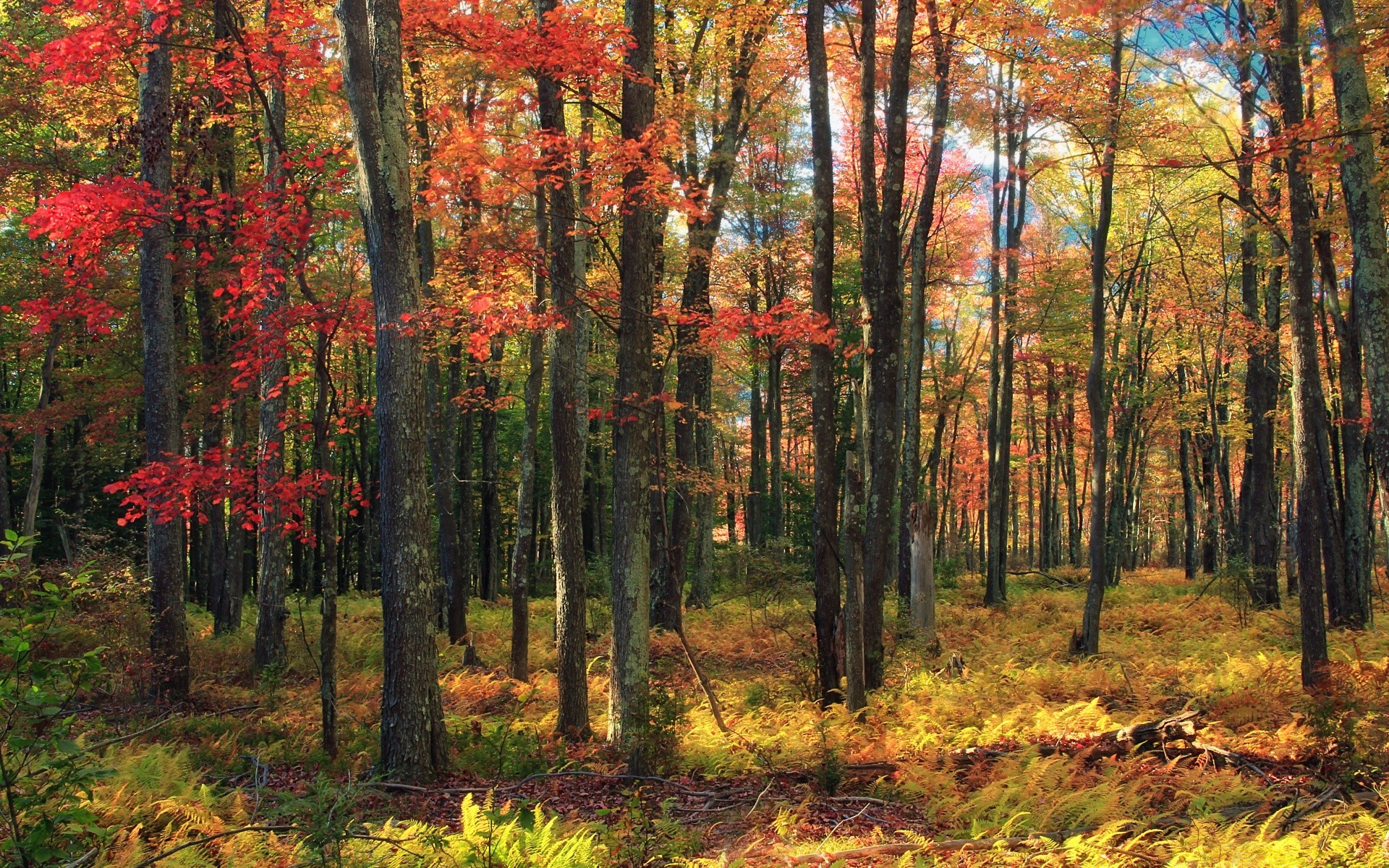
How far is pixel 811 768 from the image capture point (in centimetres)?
717

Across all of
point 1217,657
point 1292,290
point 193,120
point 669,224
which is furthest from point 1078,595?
point 193,120

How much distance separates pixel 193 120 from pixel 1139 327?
23592mm

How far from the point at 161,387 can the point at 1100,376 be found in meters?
13.2

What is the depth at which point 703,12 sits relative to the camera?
12.7 m

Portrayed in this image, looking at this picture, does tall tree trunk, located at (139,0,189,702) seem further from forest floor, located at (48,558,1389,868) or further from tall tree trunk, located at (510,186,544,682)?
tall tree trunk, located at (510,186,544,682)

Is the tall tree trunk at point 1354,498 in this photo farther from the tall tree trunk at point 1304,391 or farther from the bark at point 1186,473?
the bark at point 1186,473

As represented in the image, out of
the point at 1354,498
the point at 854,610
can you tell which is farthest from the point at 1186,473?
the point at 854,610

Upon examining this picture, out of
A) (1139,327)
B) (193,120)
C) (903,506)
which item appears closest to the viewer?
(193,120)

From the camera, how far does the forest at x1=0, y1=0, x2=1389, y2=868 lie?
582cm

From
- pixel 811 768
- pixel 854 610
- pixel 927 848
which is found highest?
pixel 854 610

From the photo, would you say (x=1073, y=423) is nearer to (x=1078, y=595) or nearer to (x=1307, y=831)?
(x=1078, y=595)

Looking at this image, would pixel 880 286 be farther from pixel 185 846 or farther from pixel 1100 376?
pixel 185 846

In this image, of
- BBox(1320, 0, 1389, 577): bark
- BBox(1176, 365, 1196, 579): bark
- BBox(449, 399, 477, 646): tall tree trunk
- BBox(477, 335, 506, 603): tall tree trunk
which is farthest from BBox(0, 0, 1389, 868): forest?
BBox(1176, 365, 1196, 579): bark

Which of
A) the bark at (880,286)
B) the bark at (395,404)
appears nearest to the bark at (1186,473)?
the bark at (880,286)
